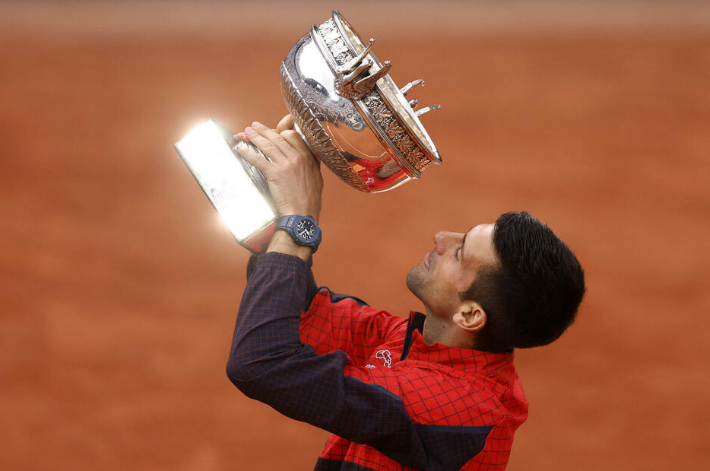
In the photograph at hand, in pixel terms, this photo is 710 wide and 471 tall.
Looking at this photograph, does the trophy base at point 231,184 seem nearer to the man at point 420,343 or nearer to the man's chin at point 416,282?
the man at point 420,343

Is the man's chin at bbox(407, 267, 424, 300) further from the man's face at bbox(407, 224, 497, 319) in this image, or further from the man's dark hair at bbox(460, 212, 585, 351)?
the man's dark hair at bbox(460, 212, 585, 351)

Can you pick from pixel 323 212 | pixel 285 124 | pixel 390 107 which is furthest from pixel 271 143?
pixel 323 212

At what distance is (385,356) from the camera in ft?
5.37

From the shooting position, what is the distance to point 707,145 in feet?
16.3

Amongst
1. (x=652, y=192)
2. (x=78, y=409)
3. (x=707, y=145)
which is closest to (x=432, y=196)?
(x=652, y=192)

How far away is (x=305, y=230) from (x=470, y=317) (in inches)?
16.1

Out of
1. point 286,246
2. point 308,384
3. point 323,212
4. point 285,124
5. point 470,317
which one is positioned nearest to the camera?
point 308,384

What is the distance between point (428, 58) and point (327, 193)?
168cm

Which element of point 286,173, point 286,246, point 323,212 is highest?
point 286,173

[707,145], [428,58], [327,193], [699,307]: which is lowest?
[699,307]

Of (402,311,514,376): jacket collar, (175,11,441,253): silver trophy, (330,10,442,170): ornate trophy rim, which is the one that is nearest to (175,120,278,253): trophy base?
(175,11,441,253): silver trophy

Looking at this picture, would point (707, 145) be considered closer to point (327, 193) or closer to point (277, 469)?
point (327, 193)

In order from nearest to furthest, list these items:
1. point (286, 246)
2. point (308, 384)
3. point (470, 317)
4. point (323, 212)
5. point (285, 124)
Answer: point (308, 384)
point (286, 246)
point (470, 317)
point (285, 124)
point (323, 212)

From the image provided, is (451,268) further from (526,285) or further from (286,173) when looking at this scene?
(286,173)
